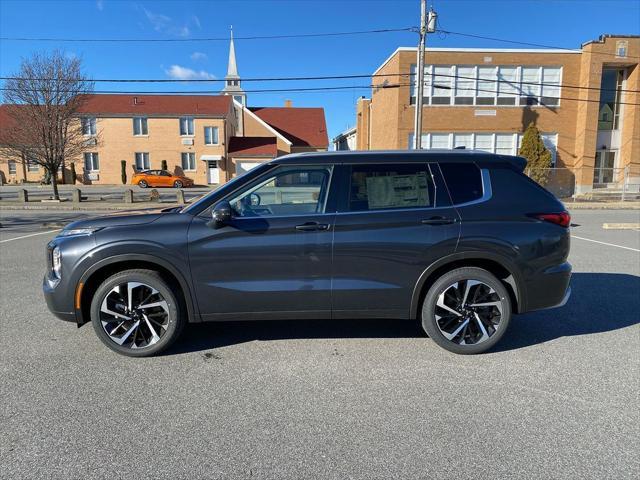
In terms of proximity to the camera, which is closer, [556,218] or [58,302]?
[58,302]

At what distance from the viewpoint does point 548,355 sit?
3.92m

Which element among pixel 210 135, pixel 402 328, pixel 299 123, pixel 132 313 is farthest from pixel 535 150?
pixel 299 123

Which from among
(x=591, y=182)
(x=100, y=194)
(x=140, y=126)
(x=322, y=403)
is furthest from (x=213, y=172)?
(x=322, y=403)

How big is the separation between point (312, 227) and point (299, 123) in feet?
161

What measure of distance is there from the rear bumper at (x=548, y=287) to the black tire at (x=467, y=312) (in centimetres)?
22

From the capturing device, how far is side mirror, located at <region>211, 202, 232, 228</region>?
3.57m

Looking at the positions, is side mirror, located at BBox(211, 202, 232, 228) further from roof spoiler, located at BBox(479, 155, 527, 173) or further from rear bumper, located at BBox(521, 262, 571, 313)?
rear bumper, located at BBox(521, 262, 571, 313)

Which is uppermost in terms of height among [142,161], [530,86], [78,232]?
[530,86]

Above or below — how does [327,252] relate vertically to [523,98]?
below

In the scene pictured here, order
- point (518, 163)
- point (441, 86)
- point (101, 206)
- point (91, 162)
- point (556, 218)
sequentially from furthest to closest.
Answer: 1. point (91, 162)
2. point (441, 86)
3. point (101, 206)
4. point (518, 163)
5. point (556, 218)

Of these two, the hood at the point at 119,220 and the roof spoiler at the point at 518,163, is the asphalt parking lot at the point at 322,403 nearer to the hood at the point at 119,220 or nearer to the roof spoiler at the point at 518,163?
the hood at the point at 119,220

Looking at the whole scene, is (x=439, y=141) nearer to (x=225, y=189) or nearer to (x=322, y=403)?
(x=225, y=189)

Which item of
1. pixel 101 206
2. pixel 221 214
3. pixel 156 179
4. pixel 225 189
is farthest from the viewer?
pixel 156 179

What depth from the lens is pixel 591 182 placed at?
26.5 metres
